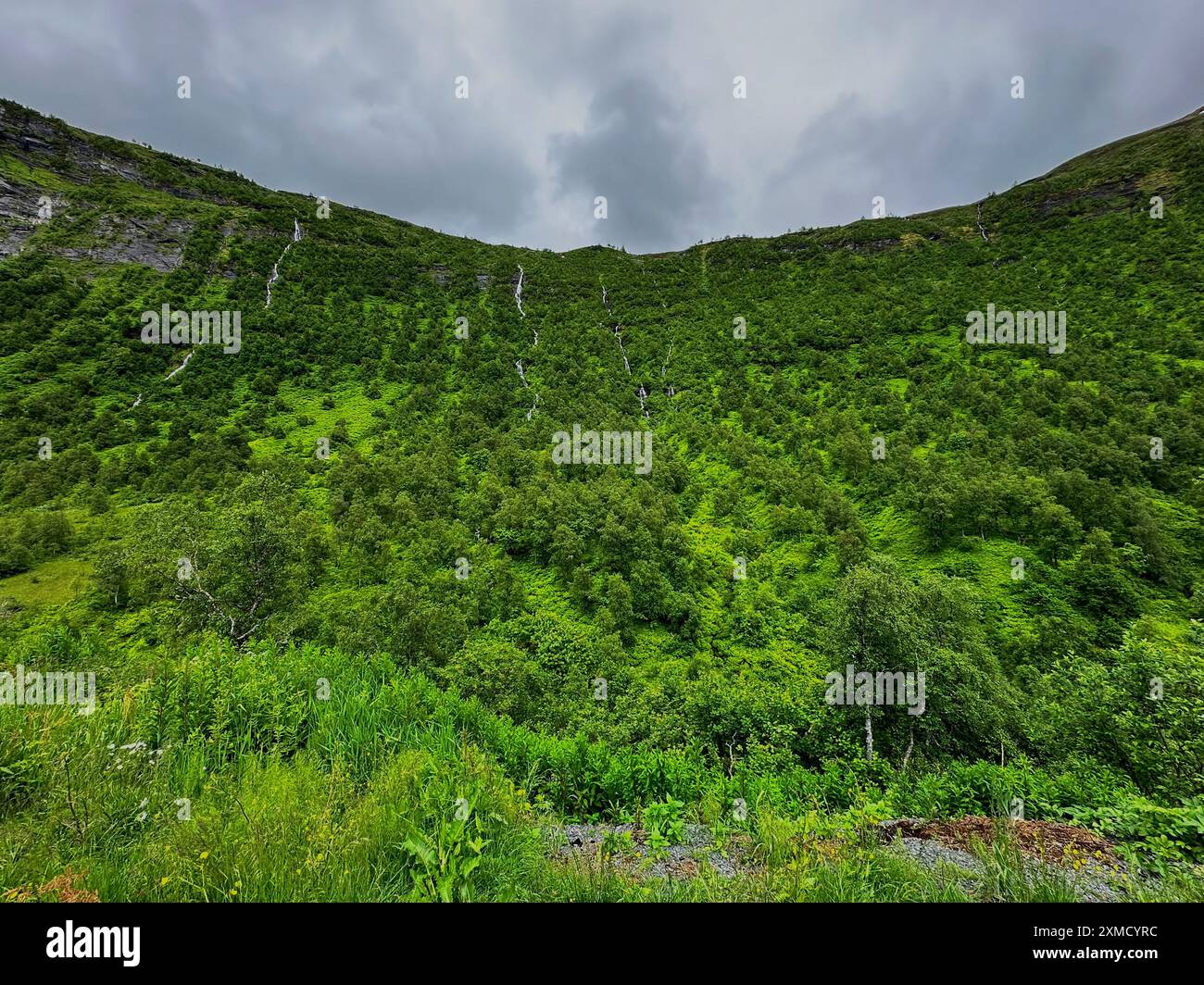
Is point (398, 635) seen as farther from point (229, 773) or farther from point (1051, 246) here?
point (1051, 246)

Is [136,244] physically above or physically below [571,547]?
above

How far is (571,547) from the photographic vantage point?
24.7 metres

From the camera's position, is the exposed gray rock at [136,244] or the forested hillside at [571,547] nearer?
the forested hillside at [571,547]

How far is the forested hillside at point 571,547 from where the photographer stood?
159 inches

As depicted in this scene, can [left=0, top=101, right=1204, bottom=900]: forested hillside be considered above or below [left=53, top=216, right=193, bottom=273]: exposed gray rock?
below

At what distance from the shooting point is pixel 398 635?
53.1ft

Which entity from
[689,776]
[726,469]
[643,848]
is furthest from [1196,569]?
[643,848]

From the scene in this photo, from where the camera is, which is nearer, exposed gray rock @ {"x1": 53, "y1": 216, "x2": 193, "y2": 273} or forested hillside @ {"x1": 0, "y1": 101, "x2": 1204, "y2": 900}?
forested hillside @ {"x1": 0, "y1": 101, "x2": 1204, "y2": 900}

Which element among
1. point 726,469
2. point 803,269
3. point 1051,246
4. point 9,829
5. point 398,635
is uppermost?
point 803,269

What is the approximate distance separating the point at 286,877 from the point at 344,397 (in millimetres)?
48181

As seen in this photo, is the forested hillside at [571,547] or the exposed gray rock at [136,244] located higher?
the exposed gray rock at [136,244]

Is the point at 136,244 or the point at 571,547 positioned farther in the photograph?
the point at 136,244

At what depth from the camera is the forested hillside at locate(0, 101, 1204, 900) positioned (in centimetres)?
403
